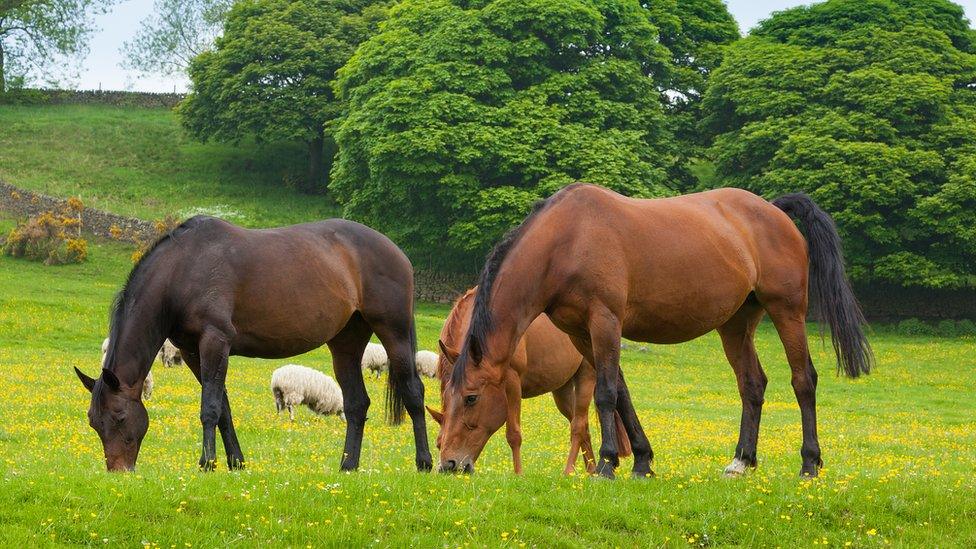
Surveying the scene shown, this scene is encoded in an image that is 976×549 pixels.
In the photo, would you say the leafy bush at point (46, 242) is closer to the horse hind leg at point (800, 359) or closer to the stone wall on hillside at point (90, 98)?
the stone wall on hillside at point (90, 98)

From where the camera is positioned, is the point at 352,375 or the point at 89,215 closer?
the point at 352,375

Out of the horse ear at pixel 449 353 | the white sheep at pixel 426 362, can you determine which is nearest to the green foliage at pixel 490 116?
the white sheep at pixel 426 362

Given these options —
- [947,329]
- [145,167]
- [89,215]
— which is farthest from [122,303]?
[145,167]

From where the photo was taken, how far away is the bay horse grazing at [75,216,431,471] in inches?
450

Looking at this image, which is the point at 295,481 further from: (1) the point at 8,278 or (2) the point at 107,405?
(1) the point at 8,278

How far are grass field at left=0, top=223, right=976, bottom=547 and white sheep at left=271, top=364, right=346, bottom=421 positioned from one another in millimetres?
369

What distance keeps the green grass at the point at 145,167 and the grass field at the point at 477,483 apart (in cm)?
2960

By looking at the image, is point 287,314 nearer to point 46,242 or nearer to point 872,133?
point 46,242

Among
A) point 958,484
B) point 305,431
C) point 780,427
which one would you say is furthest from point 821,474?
point 780,427

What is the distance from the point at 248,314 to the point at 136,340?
3.99ft

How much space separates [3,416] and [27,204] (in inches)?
1567

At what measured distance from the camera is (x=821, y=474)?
12.1 m

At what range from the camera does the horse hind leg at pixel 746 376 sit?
12.3 meters

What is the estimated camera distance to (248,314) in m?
→ 12.0
